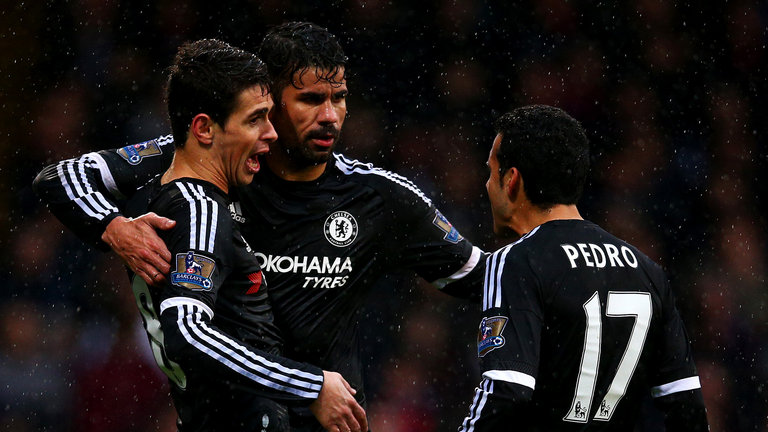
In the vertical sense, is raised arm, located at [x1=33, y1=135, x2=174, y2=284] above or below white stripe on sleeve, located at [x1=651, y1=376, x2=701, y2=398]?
below

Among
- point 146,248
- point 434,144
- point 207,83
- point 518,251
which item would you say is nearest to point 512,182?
point 518,251

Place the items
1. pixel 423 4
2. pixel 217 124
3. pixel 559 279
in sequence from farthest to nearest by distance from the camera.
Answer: pixel 423 4
pixel 217 124
pixel 559 279

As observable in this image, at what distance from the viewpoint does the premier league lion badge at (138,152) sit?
322 centimetres

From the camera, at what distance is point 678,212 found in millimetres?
6289

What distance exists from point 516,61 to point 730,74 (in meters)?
1.48

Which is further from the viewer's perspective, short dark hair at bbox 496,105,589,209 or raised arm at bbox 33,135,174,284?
short dark hair at bbox 496,105,589,209

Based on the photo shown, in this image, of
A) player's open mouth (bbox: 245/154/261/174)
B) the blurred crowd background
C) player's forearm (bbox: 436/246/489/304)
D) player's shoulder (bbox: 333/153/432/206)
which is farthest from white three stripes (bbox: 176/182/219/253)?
the blurred crowd background

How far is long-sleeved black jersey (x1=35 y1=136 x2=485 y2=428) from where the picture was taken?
3199 millimetres

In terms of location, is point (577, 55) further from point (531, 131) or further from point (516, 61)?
point (531, 131)

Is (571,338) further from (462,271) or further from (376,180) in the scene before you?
(376,180)

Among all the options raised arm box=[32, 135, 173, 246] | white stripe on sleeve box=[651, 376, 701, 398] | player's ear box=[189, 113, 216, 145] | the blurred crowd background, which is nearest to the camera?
white stripe on sleeve box=[651, 376, 701, 398]

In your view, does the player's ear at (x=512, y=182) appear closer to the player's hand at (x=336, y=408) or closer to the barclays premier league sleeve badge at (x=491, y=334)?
the barclays premier league sleeve badge at (x=491, y=334)

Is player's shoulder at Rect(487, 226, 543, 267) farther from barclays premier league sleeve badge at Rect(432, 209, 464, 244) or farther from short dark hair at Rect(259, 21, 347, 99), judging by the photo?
short dark hair at Rect(259, 21, 347, 99)

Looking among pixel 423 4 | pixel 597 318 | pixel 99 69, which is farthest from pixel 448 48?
pixel 597 318
